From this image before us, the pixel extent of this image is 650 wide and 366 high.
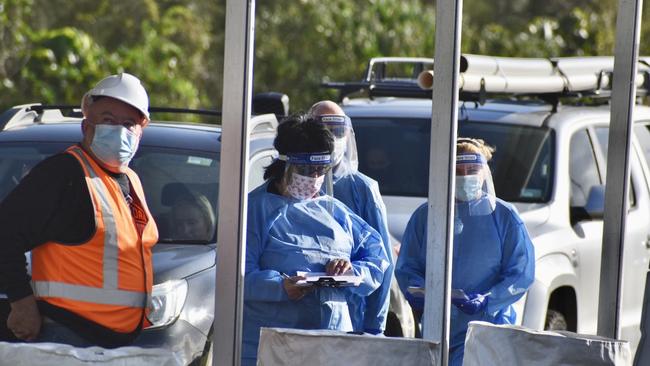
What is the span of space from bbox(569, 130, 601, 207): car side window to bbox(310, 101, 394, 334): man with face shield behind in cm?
238

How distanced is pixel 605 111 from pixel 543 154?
1073mm

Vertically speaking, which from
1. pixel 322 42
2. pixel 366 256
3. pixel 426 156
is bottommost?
pixel 366 256

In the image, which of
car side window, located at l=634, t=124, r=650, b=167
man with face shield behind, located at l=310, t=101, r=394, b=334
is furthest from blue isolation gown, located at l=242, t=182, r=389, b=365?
car side window, located at l=634, t=124, r=650, b=167

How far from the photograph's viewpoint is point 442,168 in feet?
14.8

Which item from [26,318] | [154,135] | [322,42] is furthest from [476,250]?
[322,42]

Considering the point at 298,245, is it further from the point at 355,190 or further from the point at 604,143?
the point at 604,143

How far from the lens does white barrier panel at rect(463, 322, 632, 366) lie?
4309mm

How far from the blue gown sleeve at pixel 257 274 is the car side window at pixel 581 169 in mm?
3296

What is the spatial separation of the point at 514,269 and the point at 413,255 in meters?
0.45

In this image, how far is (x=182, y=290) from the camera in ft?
17.9

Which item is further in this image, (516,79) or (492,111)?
(492,111)

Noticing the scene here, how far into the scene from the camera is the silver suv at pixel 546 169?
7523mm

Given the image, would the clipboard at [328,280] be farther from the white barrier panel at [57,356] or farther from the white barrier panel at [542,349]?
the white barrier panel at [57,356]

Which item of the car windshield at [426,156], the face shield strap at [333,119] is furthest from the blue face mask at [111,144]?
the car windshield at [426,156]
